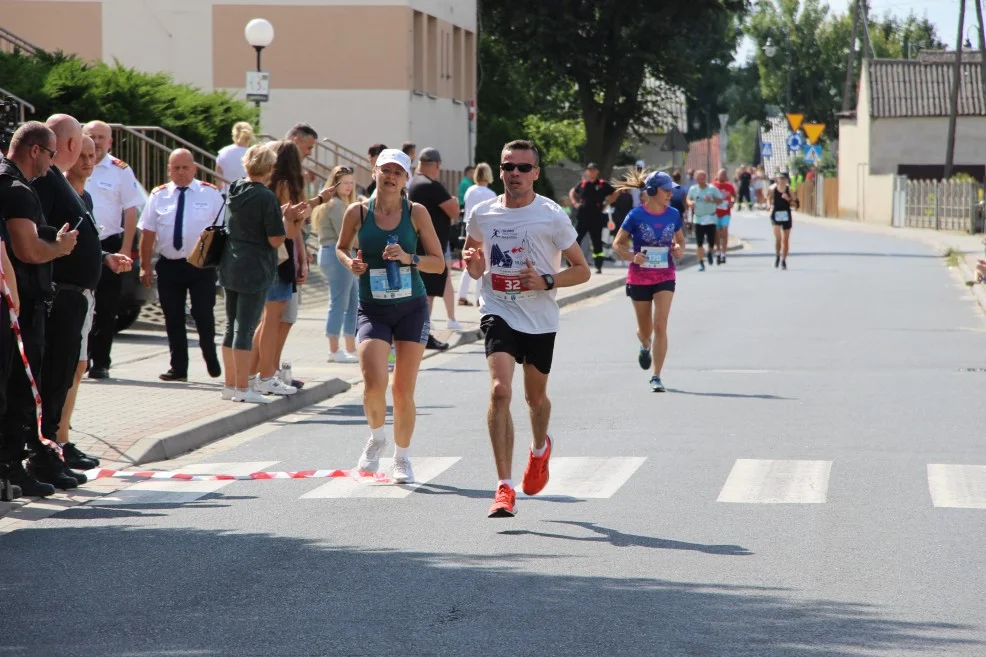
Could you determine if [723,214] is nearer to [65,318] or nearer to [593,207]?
[593,207]

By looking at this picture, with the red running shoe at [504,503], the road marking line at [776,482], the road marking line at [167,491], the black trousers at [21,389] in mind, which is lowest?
the road marking line at [167,491]

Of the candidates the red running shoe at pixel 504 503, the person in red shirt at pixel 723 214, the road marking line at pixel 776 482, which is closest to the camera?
the red running shoe at pixel 504 503

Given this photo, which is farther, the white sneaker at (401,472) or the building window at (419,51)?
the building window at (419,51)

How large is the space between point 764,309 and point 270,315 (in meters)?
12.3

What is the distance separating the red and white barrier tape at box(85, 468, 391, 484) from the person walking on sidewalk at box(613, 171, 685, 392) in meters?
4.99

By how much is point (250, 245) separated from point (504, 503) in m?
4.74

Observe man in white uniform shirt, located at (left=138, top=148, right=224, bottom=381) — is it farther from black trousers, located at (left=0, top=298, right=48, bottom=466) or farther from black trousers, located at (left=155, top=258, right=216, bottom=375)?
black trousers, located at (left=0, top=298, right=48, bottom=466)

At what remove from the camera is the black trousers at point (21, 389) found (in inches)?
368

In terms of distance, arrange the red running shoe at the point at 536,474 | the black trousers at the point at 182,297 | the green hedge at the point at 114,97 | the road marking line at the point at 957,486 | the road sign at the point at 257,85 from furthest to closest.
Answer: the road sign at the point at 257,85 < the green hedge at the point at 114,97 < the black trousers at the point at 182,297 < the road marking line at the point at 957,486 < the red running shoe at the point at 536,474

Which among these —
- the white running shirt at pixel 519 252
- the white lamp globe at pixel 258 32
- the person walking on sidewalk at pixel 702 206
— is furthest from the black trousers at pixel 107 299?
the person walking on sidewalk at pixel 702 206

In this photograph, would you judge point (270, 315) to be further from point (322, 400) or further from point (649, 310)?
point (649, 310)

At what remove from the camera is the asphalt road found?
6.39 meters

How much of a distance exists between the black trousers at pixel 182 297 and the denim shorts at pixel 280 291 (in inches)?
31.3

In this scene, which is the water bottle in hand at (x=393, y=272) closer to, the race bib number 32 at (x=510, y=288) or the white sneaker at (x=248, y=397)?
the race bib number 32 at (x=510, y=288)
